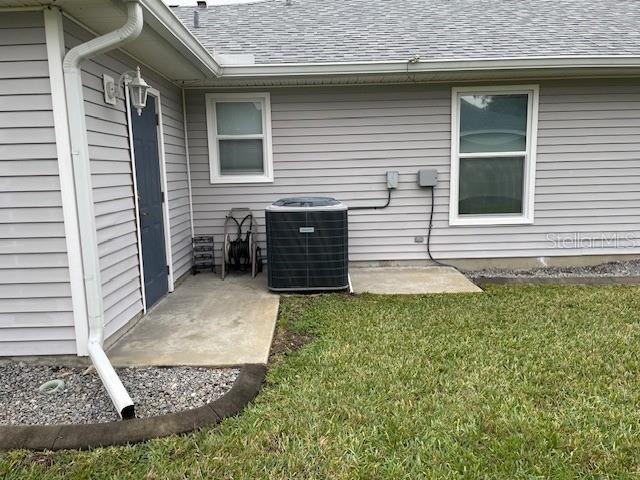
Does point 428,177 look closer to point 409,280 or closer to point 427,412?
point 409,280

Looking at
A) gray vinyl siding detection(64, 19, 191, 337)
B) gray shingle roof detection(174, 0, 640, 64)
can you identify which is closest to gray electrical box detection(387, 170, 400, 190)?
gray shingle roof detection(174, 0, 640, 64)

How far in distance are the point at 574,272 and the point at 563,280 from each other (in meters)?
0.58

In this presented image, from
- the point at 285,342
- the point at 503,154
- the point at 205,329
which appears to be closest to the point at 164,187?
the point at 205,329

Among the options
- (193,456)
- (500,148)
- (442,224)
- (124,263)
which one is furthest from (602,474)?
(500,148)

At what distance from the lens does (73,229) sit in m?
2.89

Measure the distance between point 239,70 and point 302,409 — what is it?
3773 mm

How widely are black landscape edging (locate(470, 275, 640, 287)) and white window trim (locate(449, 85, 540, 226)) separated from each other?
0.84m

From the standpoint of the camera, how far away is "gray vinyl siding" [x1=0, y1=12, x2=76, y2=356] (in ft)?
9.08

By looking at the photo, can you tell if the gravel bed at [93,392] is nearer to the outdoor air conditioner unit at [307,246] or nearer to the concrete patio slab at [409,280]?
the outdoor air conditioner unit at [307,246]

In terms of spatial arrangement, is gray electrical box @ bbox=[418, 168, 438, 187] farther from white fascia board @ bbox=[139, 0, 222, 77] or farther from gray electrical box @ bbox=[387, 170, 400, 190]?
white fascia board @ bbox=[139, 0, 222, 77]

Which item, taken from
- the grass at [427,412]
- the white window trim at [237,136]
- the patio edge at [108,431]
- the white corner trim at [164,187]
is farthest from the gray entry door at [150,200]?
the patio edge at [108,431]

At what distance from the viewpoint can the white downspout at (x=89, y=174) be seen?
8.73ft

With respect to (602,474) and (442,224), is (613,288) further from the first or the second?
(602,474)

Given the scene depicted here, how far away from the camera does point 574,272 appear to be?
551cm
